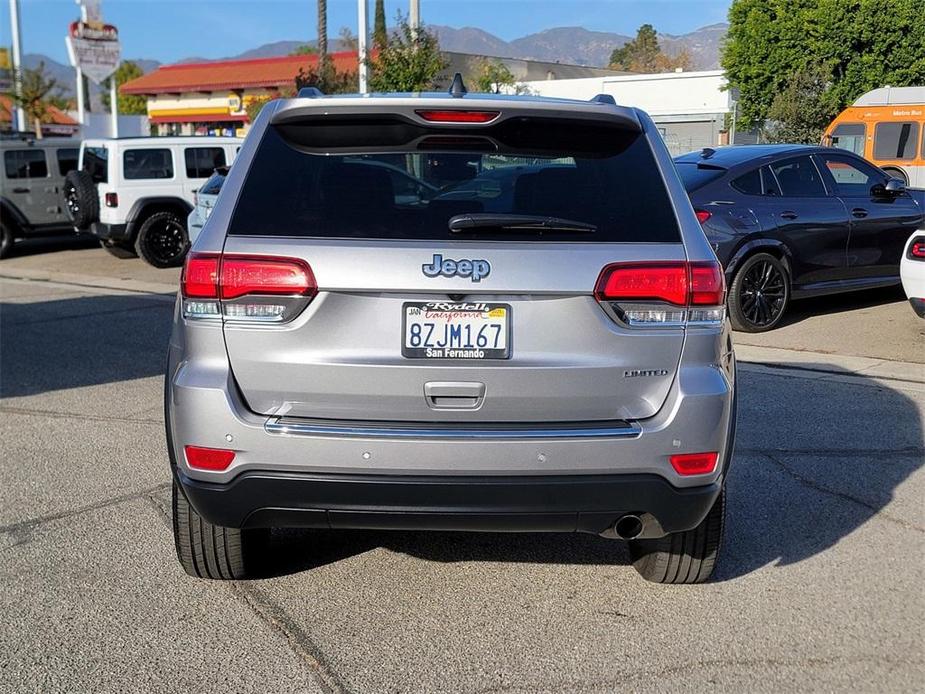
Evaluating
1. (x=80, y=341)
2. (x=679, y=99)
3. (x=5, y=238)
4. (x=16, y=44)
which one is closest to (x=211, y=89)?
(x=16, y=44)

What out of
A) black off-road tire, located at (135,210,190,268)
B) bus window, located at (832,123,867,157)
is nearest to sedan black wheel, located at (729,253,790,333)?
black off-road tire, located at (135,210,190,268)

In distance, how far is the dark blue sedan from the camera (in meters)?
9.55

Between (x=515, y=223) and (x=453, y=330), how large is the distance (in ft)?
1.32

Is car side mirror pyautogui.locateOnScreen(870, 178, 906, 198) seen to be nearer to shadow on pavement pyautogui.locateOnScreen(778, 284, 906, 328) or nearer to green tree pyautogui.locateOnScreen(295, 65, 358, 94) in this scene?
shadow on pavement pyautogui.locateOnScreen(778, 284, 906, 328)

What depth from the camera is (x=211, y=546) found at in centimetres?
384

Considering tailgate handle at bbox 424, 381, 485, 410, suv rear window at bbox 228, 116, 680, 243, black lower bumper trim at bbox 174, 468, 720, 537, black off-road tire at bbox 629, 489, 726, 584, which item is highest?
suv rear window at bbox 228, 116, 680, 243

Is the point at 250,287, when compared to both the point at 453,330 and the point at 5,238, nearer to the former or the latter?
the point at 453,330

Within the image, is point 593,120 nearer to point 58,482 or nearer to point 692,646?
point 692,646

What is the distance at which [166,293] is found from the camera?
43.3ft

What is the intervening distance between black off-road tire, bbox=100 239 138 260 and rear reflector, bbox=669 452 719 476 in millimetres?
14387

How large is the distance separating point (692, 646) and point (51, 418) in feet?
15.7

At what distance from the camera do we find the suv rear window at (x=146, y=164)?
16.0 meters

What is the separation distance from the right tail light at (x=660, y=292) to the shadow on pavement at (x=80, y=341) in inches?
220

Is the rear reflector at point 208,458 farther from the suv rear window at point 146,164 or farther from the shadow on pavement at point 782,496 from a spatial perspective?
the suv rear window at point 146,164
